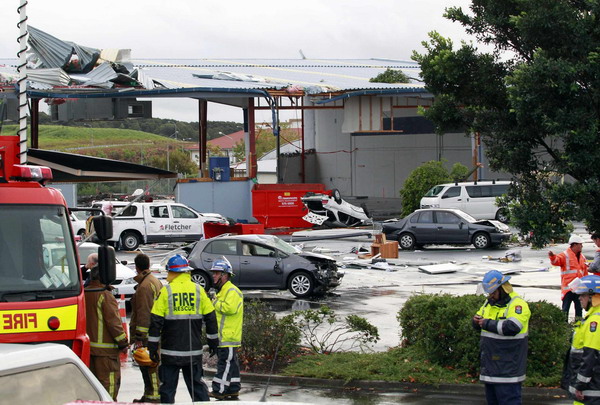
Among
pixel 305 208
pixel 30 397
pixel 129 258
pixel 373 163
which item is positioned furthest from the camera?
pixel 373 163

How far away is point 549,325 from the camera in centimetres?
1076

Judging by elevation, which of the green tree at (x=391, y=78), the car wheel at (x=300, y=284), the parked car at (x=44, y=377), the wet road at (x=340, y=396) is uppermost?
the green tree at (x=391, y=78)

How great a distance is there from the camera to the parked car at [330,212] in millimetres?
36219

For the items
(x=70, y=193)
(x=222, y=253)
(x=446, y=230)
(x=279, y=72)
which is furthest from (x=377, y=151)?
(x=222, y=253)

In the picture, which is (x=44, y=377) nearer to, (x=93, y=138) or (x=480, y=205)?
(x=480, y=205)

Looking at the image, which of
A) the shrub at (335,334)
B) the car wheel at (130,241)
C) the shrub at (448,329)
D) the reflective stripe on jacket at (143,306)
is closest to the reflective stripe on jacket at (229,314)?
the reflective stripe on jacket at (143,306)

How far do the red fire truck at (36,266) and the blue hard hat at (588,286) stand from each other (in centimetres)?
448

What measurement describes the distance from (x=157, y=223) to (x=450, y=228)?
10.4 metres

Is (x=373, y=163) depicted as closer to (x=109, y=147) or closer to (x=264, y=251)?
(x=264, y=251)

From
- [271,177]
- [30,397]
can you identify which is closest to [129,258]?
[30,397]

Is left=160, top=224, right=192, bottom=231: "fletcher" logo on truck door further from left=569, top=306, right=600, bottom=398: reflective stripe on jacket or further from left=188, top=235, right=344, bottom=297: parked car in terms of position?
left=569, top=306, right=600, bottom=398: reflective stripe on jacket

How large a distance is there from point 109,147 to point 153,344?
11160 cm

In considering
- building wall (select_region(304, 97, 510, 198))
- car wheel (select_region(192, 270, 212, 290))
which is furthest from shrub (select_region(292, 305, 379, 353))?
building wall (select_region(304, 97, 510, 198))

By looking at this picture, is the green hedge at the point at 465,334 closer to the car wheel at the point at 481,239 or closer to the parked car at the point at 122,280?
the parked car at the point at 122,280
